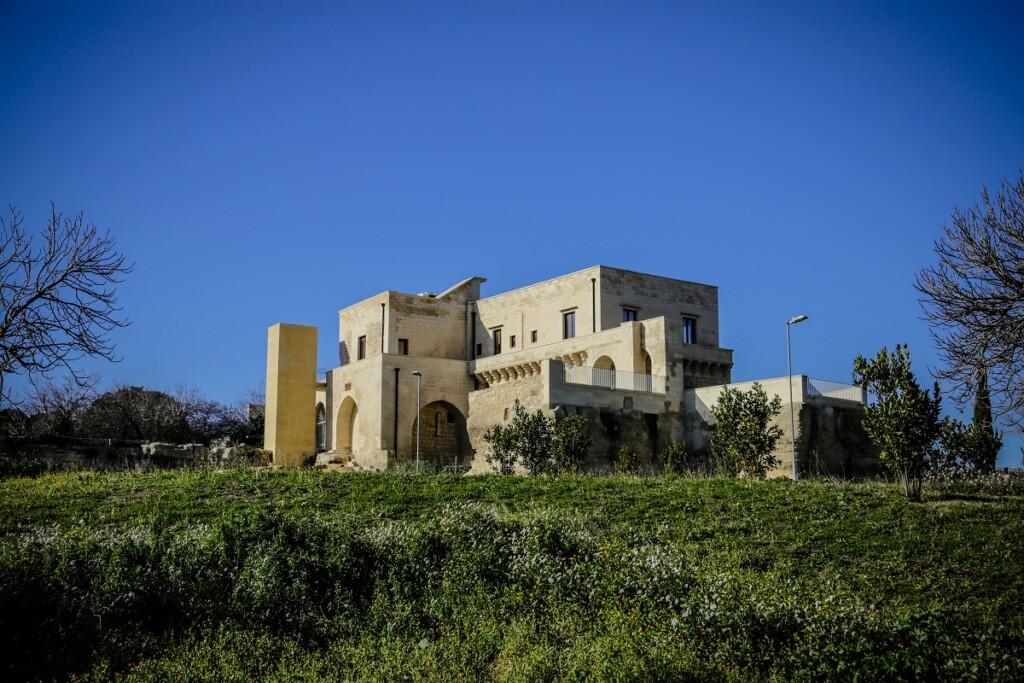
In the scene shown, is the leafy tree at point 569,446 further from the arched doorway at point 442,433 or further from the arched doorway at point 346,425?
the arched doorway at point 346,425

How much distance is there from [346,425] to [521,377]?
8.17m

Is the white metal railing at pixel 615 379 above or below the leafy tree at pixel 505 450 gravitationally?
above

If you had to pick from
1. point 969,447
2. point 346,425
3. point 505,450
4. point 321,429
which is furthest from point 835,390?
point 321,429

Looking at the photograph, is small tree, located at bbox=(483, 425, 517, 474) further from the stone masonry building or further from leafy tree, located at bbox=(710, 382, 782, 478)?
leafy tree, located at bbox=(710, 382, 782, 478)

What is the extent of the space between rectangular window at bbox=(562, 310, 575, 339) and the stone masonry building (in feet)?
0.22

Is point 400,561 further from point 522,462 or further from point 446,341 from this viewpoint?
point 446,341

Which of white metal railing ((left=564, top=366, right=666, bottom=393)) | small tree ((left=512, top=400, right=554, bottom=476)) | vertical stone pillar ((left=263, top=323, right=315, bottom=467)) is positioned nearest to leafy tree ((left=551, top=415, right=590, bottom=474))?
small tree ((left=512, top=400, right=554, bottom=476))

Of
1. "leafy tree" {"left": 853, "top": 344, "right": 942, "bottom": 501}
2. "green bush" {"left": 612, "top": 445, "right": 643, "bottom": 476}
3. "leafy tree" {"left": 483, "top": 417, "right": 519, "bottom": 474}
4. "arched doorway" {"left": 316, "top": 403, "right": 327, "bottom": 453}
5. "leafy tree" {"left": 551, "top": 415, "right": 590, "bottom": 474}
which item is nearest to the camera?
"leafy tree" {"left": 853, "top": 344, "right": 942, "bottom": 501}

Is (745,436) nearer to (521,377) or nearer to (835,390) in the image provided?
(835,390)

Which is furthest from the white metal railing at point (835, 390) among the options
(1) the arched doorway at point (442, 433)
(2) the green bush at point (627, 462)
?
(1) the arched doorway at point (442, 433)

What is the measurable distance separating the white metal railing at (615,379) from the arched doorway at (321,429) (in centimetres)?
1357

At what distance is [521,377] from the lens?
38.9 metres

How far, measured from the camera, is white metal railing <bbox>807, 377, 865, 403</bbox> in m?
29.6

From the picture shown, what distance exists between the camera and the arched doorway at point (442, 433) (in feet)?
127
